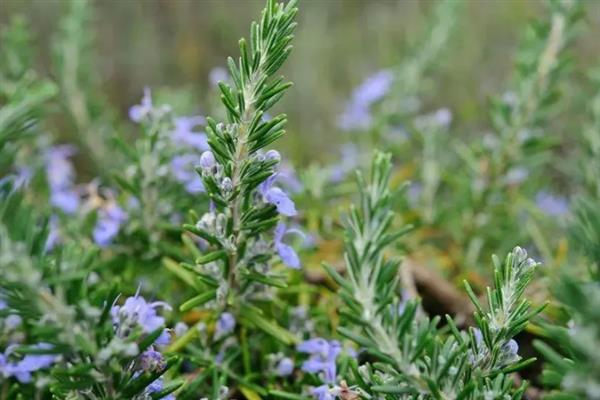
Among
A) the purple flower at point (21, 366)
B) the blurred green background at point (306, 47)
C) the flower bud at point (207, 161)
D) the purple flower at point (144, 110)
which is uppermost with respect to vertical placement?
the blurred green background at point (306, 47)

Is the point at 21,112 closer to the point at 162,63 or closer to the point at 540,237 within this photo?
the point at 540,237

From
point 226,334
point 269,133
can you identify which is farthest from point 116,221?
point 269,133

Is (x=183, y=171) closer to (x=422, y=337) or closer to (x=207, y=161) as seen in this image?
(x=207, y=161)

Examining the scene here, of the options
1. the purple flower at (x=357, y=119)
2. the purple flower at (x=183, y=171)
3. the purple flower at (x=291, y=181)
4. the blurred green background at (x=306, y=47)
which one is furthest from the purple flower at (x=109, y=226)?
the blurred green background at (x=306, y=47)

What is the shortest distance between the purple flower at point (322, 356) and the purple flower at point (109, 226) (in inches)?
14.1

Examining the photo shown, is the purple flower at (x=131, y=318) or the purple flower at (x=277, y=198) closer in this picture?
the purple flower at (x=131, y=318)

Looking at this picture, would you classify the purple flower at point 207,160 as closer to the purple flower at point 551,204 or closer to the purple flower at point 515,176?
the purple flower at point 515,176

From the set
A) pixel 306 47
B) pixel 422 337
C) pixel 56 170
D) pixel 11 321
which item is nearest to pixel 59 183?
pixel 56 170

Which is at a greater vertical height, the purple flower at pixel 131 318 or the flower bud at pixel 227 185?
the flower bud at pixel 227 185

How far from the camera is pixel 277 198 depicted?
84cm

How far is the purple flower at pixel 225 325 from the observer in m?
0.96

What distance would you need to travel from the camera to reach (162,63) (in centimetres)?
295

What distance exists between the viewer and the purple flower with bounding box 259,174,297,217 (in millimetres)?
832

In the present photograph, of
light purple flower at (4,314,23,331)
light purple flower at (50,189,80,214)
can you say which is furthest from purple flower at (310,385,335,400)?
light purple flower at (50,189,80,214)
